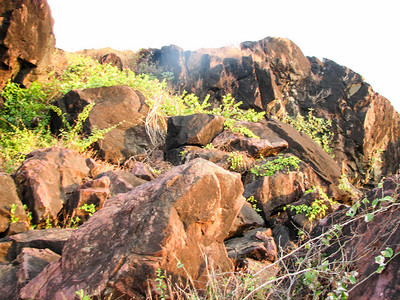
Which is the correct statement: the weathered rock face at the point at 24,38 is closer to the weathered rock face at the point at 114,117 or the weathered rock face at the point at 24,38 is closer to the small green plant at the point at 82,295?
the weathered rock face at the point at 114,117

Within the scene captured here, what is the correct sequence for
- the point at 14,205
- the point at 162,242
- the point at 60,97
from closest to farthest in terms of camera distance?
the point at 162,242 < the point at 14,205 < the point at 60,97

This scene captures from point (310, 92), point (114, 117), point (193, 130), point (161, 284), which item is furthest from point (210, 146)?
point (310, 92)

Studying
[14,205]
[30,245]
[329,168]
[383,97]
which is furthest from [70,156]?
[383,97]

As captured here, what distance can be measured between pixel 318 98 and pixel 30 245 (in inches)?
532

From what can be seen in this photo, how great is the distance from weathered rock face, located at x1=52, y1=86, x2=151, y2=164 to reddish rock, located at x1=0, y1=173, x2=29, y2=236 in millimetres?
3624

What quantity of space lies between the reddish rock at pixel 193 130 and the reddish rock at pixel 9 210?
4.76 metres

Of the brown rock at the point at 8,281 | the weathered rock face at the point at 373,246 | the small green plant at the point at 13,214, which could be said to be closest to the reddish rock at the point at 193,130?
the small green plant at the point at 13,214

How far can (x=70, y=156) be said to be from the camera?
6.91 metres

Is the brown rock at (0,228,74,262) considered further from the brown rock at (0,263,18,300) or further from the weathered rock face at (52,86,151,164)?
the weathered rock face at (52,86,151,164)

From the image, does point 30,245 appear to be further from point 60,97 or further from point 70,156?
point 60,97

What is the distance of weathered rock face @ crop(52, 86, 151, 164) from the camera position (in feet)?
31.0

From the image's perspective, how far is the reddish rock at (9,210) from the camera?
17.5ft

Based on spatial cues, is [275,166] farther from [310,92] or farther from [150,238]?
[310,92]

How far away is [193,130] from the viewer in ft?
31.8
